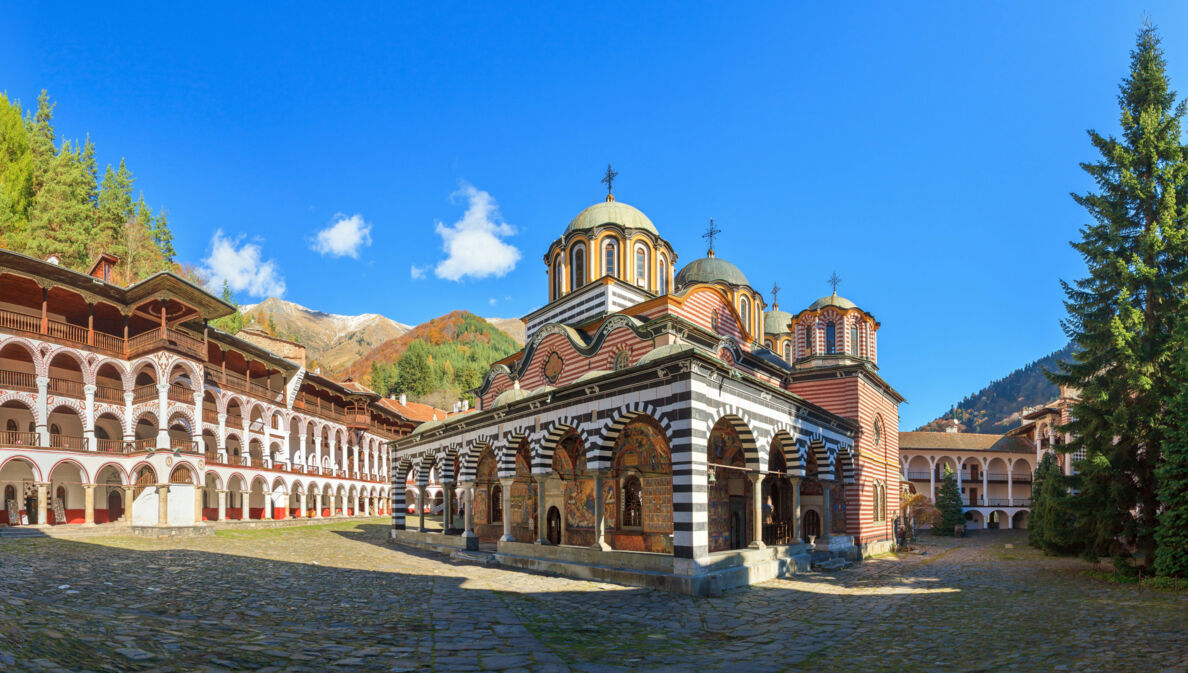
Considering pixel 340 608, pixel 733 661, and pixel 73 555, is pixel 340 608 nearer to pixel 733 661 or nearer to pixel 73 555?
pixel 733 661

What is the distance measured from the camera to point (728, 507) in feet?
57.6

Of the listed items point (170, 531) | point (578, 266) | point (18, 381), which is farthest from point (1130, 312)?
point (18, 381)

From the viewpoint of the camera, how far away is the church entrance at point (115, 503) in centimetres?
Answer: 2995

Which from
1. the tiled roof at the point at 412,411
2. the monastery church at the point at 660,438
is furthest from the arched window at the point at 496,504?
the tiled roof at the point at 412,411

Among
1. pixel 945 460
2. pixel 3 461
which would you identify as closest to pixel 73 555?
pixel 3 461

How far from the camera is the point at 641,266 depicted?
23609 millimetres

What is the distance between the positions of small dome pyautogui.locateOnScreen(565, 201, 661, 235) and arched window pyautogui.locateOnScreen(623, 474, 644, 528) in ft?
30.6

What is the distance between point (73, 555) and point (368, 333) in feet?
588

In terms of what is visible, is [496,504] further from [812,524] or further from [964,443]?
[964,443]

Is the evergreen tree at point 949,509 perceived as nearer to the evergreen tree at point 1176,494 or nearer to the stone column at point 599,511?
the evergreen tree at point 1176,494

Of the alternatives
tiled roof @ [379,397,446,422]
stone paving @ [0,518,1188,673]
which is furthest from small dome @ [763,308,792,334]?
tiled roof @ [379,397,446,422]

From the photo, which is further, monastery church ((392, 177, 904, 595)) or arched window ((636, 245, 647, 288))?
arched window ((636, 245, 647, 288))

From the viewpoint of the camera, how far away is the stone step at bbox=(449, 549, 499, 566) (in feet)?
57.4

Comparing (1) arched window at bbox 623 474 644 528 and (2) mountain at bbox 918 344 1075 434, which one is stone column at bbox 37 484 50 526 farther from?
(2) mountain at bbox 918 344 1075 434
